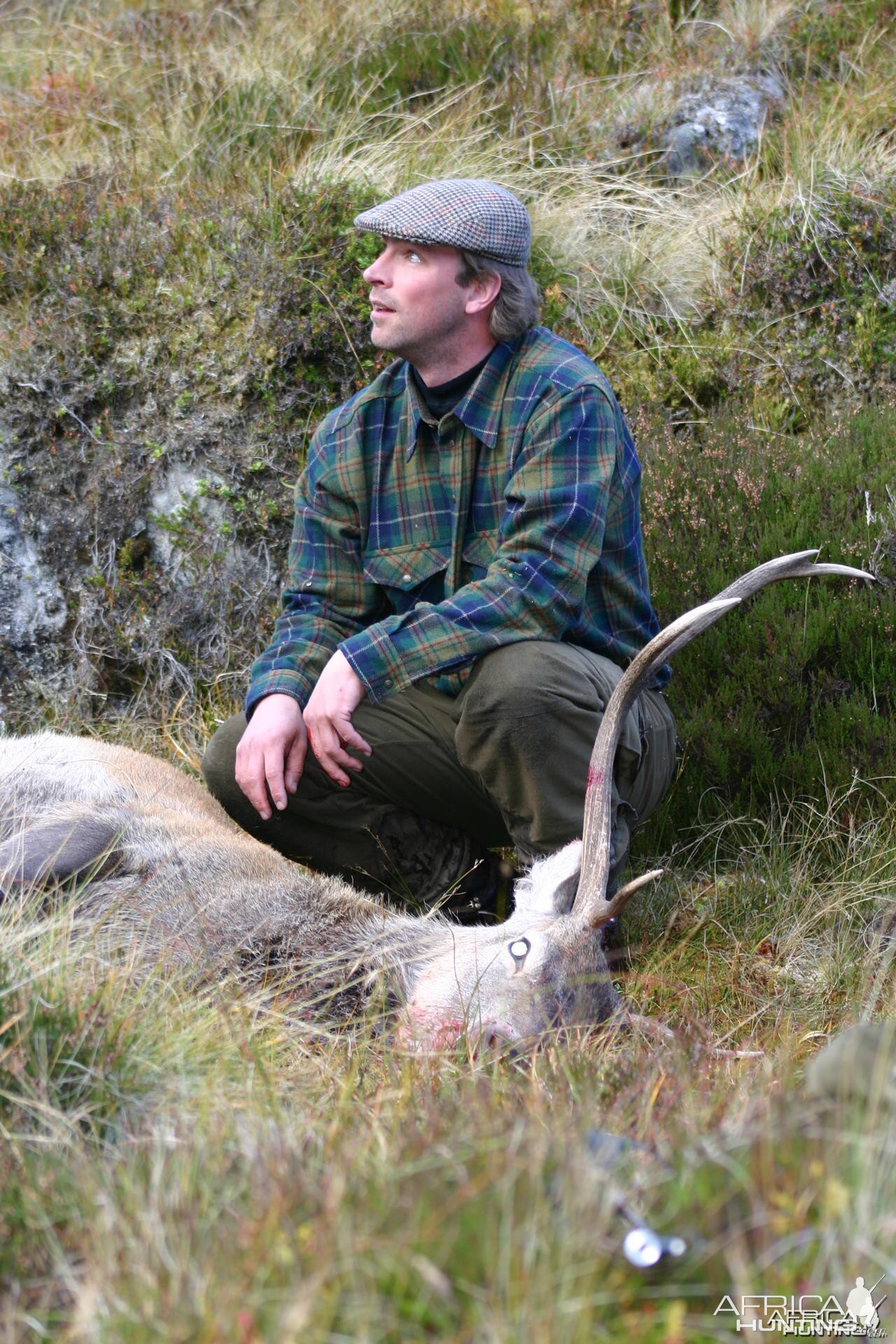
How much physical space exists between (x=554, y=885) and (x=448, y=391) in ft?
5.75

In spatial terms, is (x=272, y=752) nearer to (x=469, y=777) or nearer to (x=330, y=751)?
(x=330, y=751)

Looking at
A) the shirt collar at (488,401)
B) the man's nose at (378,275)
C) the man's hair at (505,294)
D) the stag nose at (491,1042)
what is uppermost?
the man's nose at (378,275)

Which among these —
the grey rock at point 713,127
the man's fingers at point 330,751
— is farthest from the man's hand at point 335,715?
the grey rock at point 713,127

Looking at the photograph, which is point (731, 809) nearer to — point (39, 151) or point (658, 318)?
point (658, 318)

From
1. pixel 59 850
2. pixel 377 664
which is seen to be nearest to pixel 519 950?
pixel 377 664

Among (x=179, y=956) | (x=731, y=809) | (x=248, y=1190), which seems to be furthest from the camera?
(x=731, y=809)

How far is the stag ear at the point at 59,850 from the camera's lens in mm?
3818

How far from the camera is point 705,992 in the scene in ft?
13.5

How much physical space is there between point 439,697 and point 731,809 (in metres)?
1.32

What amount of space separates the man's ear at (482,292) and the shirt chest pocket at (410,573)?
816 millimetres

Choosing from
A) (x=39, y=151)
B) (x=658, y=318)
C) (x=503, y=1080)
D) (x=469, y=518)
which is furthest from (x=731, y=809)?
(x=39, y=151)

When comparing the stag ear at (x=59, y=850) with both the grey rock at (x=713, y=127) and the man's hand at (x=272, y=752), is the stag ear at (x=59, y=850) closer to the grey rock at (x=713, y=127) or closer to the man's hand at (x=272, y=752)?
the man's hand at (x=272, y=752)

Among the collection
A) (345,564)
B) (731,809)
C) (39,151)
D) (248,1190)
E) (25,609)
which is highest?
(39,151)

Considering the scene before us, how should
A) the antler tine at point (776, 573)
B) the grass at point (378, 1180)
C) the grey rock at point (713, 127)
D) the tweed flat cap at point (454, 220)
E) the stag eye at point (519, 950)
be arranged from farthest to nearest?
the grey rock at point (713, 127) → the tweed flat cap at point (454, 220) → the antler tine at point (776, 573) → the stag eye at point (519, 950) → the grass at point (378, 1180)
